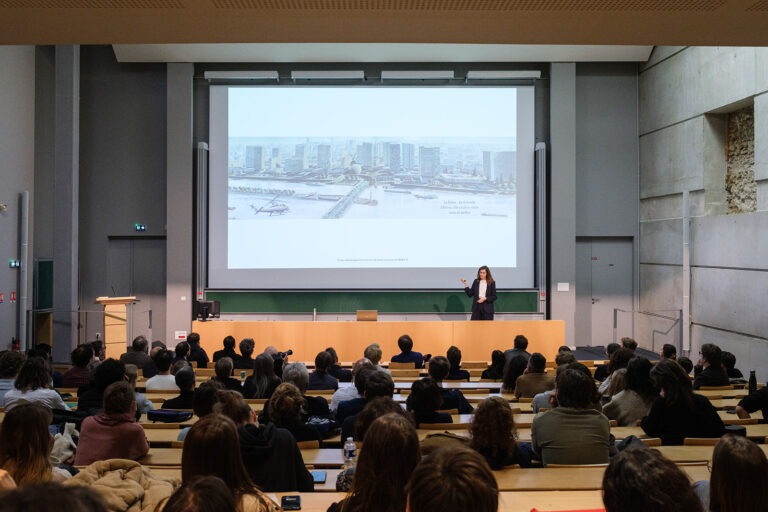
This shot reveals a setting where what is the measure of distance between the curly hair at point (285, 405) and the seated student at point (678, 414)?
2.13m

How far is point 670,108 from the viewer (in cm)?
1122

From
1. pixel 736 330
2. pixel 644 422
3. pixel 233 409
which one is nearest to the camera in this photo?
pixel 233 409

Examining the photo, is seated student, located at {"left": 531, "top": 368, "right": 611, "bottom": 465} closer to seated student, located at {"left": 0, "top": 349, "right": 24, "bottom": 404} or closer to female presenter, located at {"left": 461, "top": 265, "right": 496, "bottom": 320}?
seated student, located at {"left": 0, "top": 349, "right": 24, "bottom": 404}

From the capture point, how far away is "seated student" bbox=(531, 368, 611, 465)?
3.27 meters

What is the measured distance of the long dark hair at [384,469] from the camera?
1923 millimetres

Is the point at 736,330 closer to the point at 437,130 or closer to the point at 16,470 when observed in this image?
the point at 437,130

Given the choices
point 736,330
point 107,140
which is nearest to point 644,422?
point 736,330

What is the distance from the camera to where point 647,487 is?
1491mm

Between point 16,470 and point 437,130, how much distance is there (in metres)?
10.3

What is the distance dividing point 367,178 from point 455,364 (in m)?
5.99

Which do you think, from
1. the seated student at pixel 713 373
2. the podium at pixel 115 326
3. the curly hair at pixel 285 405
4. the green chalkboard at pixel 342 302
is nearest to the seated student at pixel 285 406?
the curly hair at pixel 285 405

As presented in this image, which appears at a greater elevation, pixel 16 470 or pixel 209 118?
pixel 209 118

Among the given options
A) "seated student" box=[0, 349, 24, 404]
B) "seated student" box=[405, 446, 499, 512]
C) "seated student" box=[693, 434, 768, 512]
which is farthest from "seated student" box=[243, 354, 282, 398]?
"seated student" box=[405, 446, 499, 512]

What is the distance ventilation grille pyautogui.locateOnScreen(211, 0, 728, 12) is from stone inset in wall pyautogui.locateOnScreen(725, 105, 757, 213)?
20.5 ft
